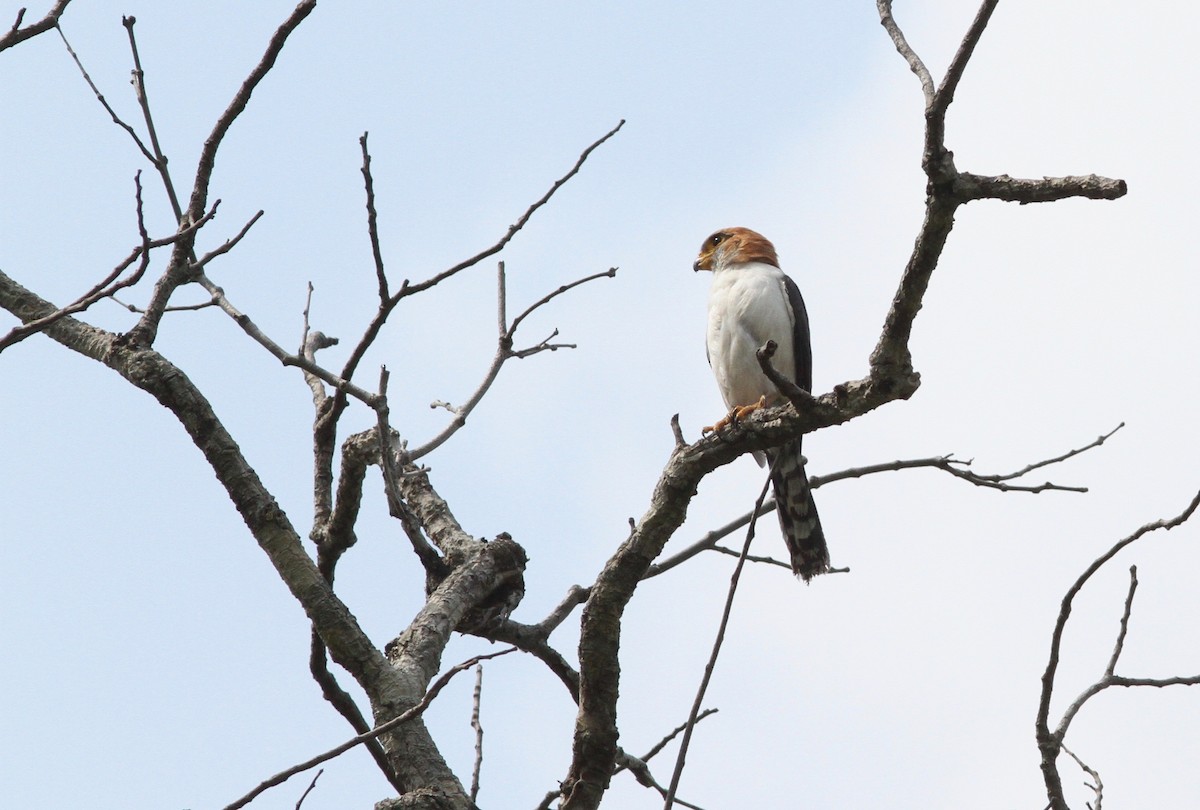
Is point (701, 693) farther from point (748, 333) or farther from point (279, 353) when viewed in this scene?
point (748, 333)

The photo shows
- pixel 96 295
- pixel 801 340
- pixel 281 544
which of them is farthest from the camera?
pixel 801 340

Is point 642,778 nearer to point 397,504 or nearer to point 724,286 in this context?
point 397,504

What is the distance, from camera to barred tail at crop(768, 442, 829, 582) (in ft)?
22.7

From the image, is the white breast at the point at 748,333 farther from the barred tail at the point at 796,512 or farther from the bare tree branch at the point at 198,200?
the bare tree branch at the point at 198,200

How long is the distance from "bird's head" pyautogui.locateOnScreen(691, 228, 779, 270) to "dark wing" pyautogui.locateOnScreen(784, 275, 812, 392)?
2.06 ft

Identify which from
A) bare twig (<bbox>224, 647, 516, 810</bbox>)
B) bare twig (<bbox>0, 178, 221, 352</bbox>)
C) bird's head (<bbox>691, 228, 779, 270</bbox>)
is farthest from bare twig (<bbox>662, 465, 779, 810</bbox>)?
bird's head (<bbox>691, 228, 779, 270</bbox>)

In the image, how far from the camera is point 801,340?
283 inches

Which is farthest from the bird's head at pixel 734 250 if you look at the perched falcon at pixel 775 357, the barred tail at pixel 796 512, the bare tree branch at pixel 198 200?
the bare tree branch at pixel 198 200

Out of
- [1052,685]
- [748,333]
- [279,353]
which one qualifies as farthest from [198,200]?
[748,333]

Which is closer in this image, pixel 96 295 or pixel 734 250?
pixel 96 295

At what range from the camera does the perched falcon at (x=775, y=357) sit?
22.7 feet

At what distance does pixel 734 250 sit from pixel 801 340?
1149 millimetres

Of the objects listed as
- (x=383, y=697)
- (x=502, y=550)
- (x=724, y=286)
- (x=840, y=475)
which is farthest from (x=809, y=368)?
(x=383, y=697)

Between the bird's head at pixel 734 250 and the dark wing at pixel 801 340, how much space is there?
0.63 metres
